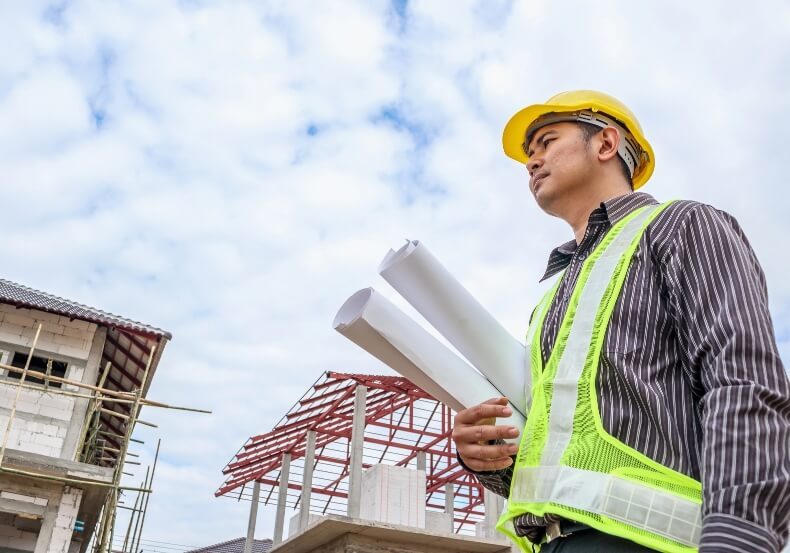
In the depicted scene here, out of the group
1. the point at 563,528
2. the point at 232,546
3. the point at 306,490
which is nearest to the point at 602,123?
the point at 563,528

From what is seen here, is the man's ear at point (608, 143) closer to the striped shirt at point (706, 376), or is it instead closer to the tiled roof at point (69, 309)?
the striped shirt at point (706, 376)

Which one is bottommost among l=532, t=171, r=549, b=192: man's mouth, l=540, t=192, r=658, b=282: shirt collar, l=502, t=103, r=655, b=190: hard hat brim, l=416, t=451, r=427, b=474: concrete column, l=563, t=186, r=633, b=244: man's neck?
l=540, t=192, r=658, b=282: shirt collar

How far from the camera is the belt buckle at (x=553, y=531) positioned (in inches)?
54.2

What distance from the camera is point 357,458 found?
52.4 ft

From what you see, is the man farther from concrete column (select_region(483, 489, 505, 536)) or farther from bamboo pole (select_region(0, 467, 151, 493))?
concrete column (select_region(483, 489, 505, 536))

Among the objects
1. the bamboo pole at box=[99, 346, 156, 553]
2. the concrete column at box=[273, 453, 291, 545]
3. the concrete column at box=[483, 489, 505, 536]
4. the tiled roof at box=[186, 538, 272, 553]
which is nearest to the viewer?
the bamboo pole at box=[99, 346, 156, 553]

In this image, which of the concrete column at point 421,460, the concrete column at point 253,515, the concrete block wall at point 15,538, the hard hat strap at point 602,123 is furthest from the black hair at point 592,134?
the concrete column at point 253,515

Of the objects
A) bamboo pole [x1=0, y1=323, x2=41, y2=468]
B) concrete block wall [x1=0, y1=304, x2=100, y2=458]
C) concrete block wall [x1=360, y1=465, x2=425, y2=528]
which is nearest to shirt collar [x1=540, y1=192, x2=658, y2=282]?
bamboo pole [x1=0, y1=323, x2=41, y2=468]

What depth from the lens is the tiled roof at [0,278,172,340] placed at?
1396 centimetres

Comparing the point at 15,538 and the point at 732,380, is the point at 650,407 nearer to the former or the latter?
the point at 732,380

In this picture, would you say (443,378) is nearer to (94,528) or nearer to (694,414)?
(694,414)

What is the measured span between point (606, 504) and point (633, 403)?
0.21 m

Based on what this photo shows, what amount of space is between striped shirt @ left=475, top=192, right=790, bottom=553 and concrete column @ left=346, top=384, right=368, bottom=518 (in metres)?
14.4

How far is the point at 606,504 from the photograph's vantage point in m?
1.30
